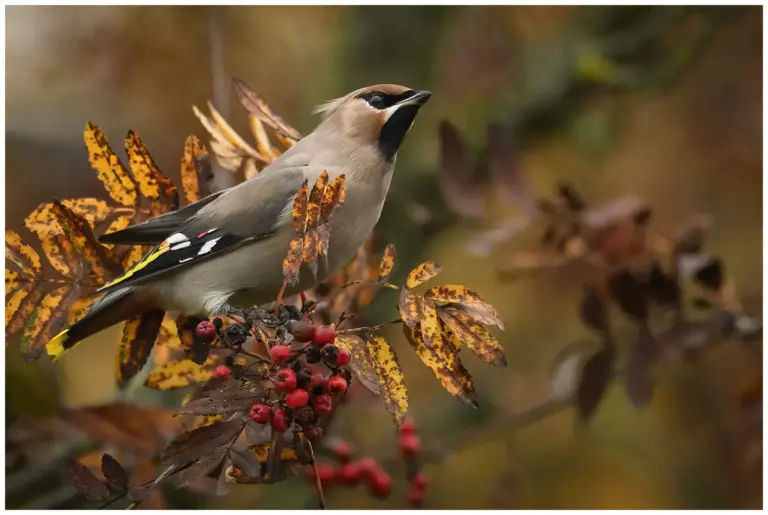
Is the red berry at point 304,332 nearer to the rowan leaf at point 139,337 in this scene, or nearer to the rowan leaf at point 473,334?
the rowan leaf at point 473,334

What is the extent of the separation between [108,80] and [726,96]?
3.09 meters

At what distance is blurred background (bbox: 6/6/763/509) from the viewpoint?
12.6 feet

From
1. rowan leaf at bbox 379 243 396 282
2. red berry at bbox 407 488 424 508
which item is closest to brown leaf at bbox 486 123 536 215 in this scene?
red berry at bbox 407 488 424 508

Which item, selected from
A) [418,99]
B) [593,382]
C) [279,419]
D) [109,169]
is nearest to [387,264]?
[279,419]

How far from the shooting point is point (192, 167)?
192 centimetres

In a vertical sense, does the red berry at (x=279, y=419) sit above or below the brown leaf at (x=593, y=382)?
above

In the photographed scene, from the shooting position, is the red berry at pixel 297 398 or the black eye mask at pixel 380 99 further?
the black eye mask at pixel 380 99

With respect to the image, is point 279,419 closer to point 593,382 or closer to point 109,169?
point 109,169

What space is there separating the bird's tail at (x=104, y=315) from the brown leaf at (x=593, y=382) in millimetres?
1080

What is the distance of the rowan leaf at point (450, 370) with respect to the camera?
5.19 ft

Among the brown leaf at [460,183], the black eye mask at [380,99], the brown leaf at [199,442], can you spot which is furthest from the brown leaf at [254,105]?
the brown leaf at [460,183]

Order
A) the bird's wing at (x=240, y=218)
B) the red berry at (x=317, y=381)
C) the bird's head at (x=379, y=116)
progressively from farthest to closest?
the bird's head at (x=379, y=116), the bird's wing at (x=240, y=218), the red berry at (x=317, y=381)

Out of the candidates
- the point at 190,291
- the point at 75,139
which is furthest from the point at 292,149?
the point at 75,139

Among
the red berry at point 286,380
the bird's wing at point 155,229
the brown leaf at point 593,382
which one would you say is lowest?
the brown leaf at point 593,382
